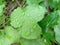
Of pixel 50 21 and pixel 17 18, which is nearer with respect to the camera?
pixel 50 21

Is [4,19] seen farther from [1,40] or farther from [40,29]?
[40,29]

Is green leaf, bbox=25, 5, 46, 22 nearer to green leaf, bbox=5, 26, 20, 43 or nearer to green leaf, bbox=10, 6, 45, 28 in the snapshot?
green leaf, bbox=10, 6, 45, 28

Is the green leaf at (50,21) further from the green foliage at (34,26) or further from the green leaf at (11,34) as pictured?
the green leaf at (11,34)

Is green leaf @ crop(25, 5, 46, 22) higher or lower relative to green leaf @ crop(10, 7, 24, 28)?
higher

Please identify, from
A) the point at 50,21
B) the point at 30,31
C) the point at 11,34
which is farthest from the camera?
the point at 11,34

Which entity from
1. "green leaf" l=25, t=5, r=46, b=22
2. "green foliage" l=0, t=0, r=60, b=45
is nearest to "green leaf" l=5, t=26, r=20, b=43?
"green foliage" l=0, t=0, r=60, b=45

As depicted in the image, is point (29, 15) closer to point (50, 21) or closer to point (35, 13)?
point (35, 13)

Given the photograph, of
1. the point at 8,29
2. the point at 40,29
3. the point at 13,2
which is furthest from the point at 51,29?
the point at 13,2

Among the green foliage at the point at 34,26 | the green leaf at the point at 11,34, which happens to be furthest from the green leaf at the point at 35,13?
the green leaf at the point at 11,34

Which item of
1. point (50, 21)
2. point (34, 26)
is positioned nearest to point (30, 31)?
point (34, 26)
